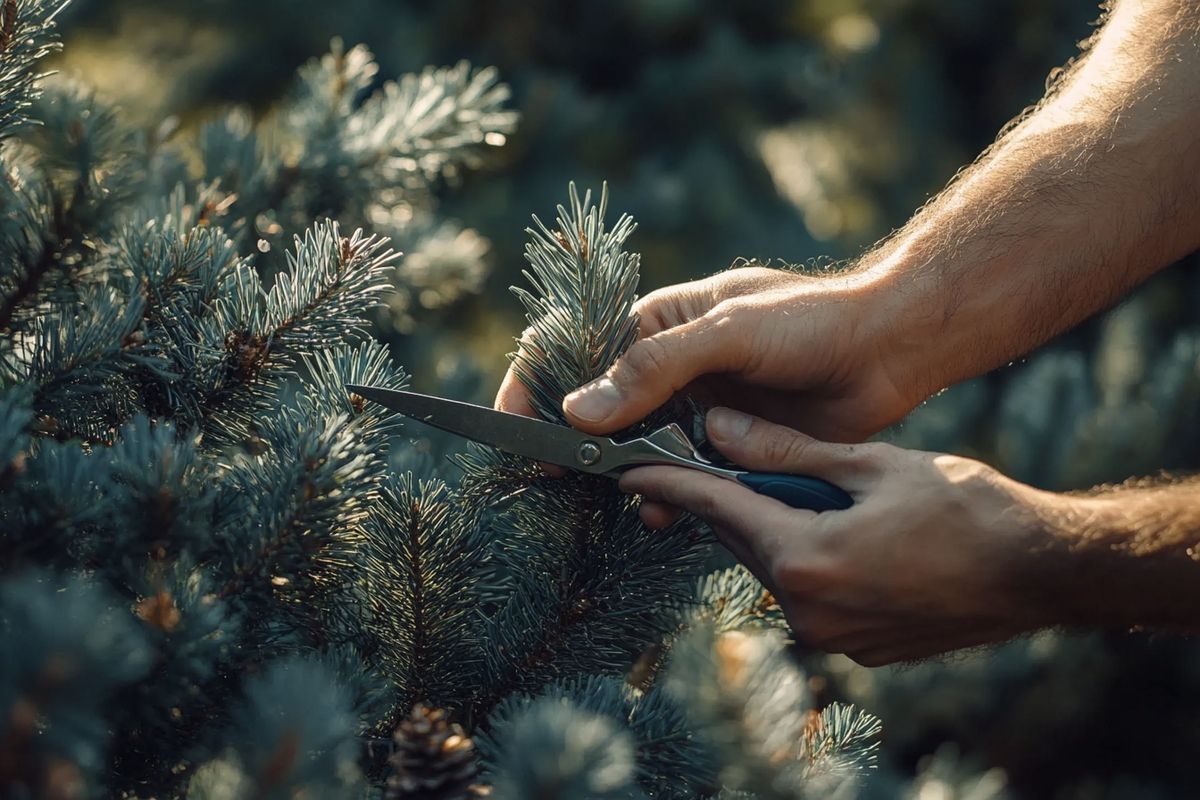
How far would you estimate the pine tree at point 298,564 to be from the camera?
1.78 feet

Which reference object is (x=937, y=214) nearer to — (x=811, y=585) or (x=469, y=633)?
(x=811, y=585)

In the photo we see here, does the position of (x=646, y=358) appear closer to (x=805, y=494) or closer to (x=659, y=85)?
(x=805, y=494)

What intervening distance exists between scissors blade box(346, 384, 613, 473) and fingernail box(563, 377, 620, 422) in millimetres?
18

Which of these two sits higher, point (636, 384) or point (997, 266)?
point (997, 266)

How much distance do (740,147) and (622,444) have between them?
7.52 feet

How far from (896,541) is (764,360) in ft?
0.80

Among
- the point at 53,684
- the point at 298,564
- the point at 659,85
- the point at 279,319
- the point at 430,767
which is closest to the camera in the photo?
the point at 53,684

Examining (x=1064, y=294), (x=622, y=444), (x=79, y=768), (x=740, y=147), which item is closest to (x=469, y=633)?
(x=622, y=444)

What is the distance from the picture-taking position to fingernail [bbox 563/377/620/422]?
845 millimetres

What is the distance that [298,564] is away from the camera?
711mm

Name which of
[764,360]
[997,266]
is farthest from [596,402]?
[997,266]

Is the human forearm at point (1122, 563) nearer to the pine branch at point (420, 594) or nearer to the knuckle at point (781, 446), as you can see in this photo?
the knuckle at point (781, 446)

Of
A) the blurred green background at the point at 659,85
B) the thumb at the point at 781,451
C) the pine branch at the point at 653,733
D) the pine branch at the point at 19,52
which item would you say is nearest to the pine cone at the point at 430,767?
the pine branch at the point at 653,733

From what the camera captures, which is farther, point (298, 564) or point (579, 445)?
point (579, 445)
